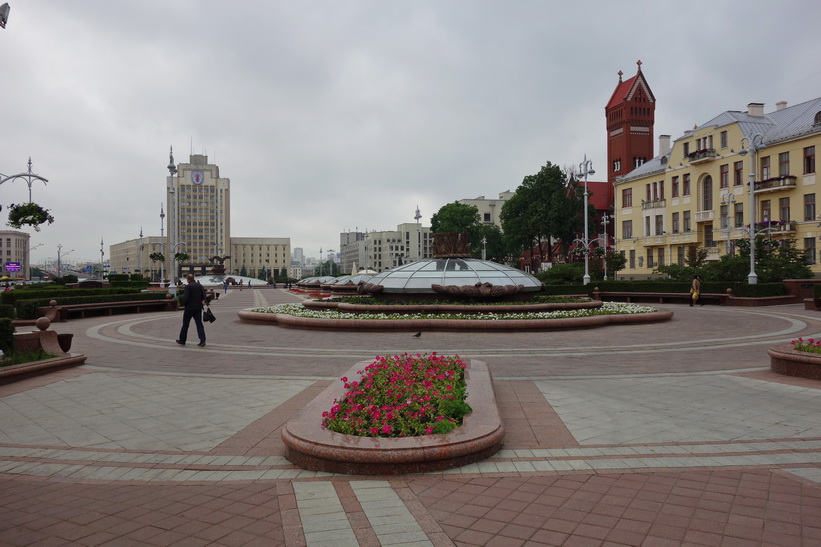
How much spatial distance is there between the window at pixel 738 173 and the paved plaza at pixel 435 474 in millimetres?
40195

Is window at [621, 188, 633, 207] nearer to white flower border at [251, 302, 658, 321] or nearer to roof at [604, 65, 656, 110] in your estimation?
roof at [604, 65, 656, 110]

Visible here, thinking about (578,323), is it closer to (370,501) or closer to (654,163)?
(370,501)

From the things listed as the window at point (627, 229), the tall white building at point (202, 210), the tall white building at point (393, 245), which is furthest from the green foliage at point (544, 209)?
the tall white building at point (202, 210)

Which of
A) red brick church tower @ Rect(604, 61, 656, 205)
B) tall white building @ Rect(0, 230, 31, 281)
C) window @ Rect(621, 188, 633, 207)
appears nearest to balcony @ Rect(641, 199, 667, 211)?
window @ Rect(621, 188, 633, 207)

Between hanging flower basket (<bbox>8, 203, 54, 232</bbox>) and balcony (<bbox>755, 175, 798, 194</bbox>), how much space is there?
1722 inches

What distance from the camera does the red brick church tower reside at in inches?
2530

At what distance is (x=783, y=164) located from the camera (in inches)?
1528

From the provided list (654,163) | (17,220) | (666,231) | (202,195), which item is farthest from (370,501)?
(202,195)

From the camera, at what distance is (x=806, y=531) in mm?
3143

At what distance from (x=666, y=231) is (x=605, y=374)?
47583mm

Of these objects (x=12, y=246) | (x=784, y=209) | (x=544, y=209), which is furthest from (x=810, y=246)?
(x=12, y=246)

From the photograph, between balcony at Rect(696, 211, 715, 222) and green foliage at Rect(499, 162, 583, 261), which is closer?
balcony at Rect(696, 211, 715, 222)

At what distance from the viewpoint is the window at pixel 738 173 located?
42031 millimetres

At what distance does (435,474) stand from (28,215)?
62.1ft
